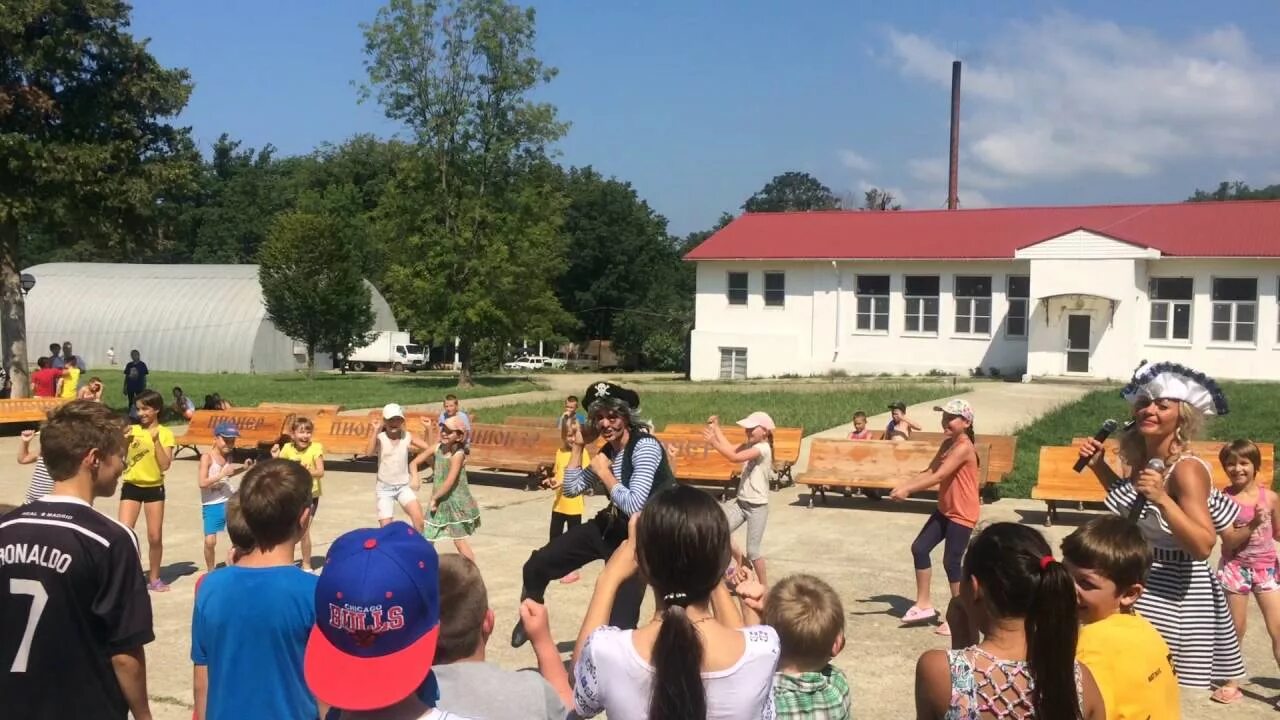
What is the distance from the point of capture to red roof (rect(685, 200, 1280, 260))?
36.2 m

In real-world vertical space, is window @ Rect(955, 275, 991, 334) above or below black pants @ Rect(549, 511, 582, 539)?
above

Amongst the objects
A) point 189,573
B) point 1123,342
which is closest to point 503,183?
point 1123,342

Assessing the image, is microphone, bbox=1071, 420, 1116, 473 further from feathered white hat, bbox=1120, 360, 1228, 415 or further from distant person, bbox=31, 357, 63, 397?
distant person, bbox=31, 357, 63, 397

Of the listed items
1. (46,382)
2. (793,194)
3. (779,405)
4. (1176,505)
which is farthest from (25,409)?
(793,194)

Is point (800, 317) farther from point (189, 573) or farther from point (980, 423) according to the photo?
point (189, 573)

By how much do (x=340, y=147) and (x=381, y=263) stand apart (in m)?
20.5

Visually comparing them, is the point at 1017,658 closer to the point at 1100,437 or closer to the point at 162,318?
the point at 1100,437

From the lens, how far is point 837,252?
140 ft

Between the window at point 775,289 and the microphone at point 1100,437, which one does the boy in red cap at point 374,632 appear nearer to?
the microphone at point 1100,437

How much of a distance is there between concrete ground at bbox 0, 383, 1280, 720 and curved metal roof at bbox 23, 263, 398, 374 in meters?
39.3

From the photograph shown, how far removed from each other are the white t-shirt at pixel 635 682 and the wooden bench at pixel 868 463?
1125 cm

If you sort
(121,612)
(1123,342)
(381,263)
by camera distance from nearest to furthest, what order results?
(121,612)
(1123,342)
(381,263)

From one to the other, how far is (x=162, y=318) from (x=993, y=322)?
4305 centimetres

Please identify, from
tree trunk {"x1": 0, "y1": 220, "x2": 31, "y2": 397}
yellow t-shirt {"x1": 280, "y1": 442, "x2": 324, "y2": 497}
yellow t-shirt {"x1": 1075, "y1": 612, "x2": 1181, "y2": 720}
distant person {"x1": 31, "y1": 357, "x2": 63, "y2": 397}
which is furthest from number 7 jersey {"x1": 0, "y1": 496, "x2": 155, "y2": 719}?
tree trunk {"x1": 0, "y1": 220, "x2": 31, "y2": 397}
